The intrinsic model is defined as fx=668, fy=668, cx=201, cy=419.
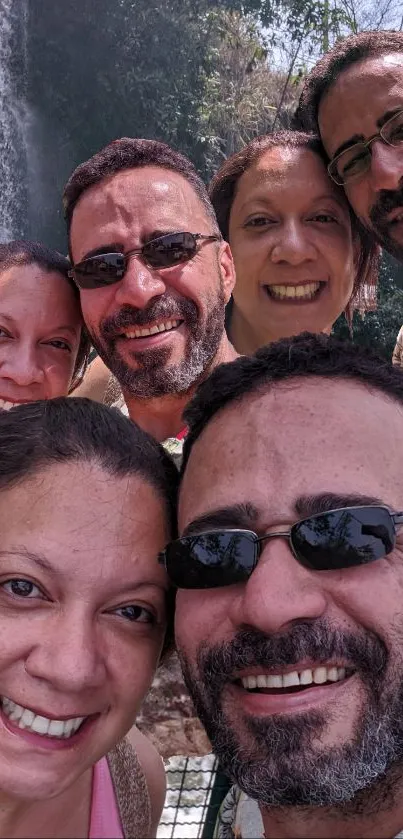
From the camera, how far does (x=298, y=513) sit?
1.46 metres

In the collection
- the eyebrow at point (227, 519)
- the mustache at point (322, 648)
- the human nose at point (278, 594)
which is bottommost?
the mustache at point (322, 648)

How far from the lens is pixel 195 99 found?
15641 mm

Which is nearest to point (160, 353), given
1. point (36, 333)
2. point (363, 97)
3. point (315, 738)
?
point (36, 333)

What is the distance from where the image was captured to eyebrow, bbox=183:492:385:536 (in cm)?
144

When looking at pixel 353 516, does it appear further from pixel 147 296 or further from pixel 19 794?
pixel 147 296

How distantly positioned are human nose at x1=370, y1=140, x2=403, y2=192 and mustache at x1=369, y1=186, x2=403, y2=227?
0.10 ft

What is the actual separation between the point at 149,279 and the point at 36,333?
0.56 m

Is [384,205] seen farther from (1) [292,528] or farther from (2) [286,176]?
(1) [292,528]

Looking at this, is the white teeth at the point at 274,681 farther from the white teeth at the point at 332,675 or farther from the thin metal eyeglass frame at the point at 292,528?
the thin metal eyeglass frame at the point at 292,528

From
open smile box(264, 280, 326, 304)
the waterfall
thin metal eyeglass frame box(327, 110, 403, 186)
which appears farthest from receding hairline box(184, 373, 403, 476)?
the waterfall

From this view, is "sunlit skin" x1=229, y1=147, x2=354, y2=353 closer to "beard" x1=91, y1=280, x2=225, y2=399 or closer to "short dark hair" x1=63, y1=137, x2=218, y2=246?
"short dark hair" x1=63, y1=137, x2=218, y2=246

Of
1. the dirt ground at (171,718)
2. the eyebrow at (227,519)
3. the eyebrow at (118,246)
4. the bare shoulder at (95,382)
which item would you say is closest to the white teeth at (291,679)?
the eyebrow at (227,519)

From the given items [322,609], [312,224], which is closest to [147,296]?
[312,224]

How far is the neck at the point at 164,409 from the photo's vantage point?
3.05 metres
